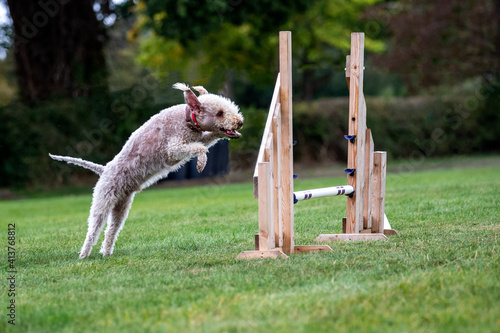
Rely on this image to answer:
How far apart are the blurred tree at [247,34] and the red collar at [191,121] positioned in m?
13.4

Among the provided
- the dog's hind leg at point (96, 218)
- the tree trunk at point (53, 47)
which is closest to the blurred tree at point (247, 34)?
the tree trunk at point (53, 47)

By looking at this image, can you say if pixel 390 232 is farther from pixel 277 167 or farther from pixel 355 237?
pixel 277 167

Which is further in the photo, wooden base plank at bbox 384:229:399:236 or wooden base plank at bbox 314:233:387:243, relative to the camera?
wooden base plank at bbox 384:229:399:236

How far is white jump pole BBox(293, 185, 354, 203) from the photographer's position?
5.81 m

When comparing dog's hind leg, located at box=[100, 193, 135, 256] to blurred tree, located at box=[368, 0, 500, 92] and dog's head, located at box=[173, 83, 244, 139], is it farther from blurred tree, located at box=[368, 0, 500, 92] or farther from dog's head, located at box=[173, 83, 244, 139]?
blurred tree, located at box=[368, 0, 500, 92]

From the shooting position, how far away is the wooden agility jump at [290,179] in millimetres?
5250

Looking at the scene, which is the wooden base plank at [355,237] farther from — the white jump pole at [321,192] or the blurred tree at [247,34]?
the blurred tree at [247,34]

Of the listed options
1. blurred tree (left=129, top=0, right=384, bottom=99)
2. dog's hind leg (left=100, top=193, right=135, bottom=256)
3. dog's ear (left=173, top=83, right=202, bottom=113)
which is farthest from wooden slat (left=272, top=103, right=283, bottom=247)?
blurred tree (left=129, top=0, right=384, bottom=99)

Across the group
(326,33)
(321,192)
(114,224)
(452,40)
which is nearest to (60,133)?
(114,224)

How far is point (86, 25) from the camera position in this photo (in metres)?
19.9

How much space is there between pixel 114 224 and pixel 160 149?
1160 mm

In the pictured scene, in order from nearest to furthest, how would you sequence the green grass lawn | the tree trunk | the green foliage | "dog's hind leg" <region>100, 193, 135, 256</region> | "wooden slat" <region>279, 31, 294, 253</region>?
the green grass lawn, "wooden slat" <region>279, 31, 294, 253</region>, "dog's hind leg" <region>100, 193, 135, 256</region>, the green foliage, the tree trunk

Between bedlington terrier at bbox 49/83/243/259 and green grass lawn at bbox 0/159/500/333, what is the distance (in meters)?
0.43

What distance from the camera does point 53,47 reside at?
19438mm
